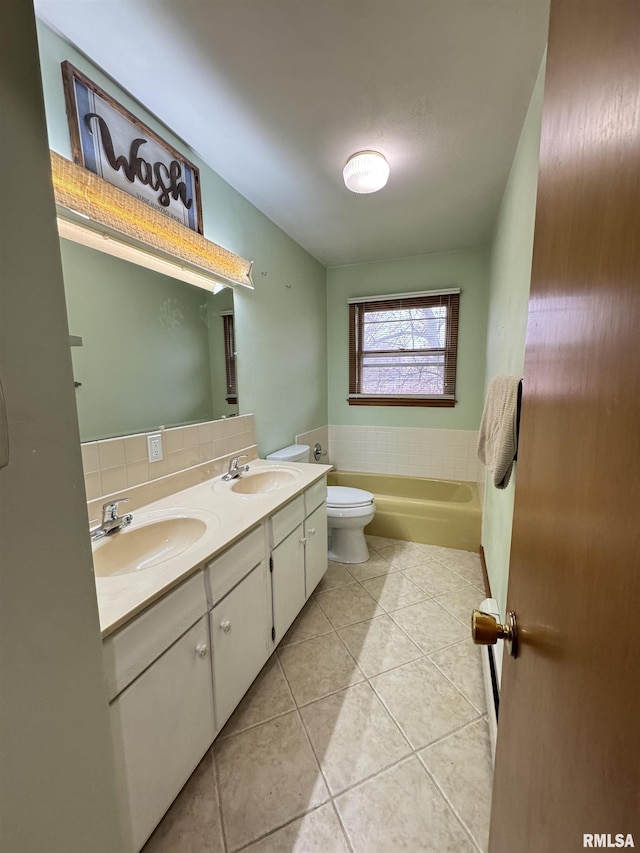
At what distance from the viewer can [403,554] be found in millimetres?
2607

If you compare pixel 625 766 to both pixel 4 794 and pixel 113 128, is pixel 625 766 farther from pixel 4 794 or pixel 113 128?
pixel 113 128

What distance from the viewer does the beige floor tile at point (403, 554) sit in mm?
2480

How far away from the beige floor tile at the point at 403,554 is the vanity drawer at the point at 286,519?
1.14 metres

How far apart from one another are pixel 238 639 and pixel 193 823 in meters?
0.49

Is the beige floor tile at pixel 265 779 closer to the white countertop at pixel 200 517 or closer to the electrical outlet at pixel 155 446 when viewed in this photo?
the white countertop at pixel 200 517

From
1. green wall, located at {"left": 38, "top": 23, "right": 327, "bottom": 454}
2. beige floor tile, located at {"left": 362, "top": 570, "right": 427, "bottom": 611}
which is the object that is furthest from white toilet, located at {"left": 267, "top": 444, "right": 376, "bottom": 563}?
beige floor tile, located at {"left": 362, "top": 570, "right": 427, "bottom": 611}

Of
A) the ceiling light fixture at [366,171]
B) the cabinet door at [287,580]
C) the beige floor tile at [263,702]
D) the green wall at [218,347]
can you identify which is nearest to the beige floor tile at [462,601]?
the cabinet door at [287,580]

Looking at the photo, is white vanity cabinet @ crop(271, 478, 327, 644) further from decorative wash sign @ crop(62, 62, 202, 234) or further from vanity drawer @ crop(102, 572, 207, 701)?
decorative wash sign @ crop(62, 62, 202, 234)

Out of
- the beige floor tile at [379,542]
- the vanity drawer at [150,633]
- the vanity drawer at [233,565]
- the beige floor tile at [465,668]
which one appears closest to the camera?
the vanity drawer at [150,633]

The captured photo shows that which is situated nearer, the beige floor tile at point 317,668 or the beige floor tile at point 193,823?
the beige floor tile at point 193,823

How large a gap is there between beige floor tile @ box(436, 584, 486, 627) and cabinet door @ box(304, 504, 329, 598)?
0.78m

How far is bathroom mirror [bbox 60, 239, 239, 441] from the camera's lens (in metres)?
1.26

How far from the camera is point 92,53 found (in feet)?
3.81

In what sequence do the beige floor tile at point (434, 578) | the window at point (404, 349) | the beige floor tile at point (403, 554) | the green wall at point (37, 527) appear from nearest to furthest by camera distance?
the green wall at point (37, 527) → the beige floor tile at point (434, 578) → the beige floor tile at point (403, 554) → the window at point (404, 349)
